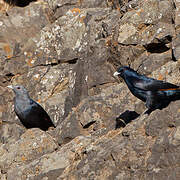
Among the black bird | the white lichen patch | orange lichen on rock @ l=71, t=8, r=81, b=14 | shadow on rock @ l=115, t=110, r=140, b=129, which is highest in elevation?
orange lichen on rock @ l=71, t=8, r=81, b=14

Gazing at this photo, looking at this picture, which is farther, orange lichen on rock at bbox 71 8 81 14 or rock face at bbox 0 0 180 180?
orange lichen on rock at bbox 71 8 81 14

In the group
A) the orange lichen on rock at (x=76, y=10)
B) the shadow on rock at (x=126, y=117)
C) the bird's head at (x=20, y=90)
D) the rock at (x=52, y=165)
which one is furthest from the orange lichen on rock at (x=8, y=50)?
the rock at (x=52, y=165)

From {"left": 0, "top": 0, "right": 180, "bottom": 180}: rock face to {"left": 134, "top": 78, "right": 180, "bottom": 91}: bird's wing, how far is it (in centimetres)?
63

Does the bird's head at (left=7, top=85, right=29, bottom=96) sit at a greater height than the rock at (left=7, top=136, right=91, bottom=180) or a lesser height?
lesser

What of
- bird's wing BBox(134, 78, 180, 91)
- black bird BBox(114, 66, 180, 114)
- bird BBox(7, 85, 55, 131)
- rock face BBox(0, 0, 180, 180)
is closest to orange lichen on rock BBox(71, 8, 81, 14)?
rock face BBox(0, 0, 180, 180)

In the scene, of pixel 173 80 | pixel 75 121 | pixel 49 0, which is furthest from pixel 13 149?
pixel 49 0

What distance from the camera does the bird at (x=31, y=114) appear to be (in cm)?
1055

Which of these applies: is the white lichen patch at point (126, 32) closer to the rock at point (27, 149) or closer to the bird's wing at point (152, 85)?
the bird's wing at point (152, 85)

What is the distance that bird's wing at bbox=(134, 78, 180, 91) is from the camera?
7.47 m

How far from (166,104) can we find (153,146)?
131 cm

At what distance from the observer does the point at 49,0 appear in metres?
13.5

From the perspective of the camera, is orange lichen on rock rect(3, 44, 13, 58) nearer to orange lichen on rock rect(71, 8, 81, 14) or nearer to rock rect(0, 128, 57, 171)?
orange lichen on rock rect(71, 8, 81, 14)

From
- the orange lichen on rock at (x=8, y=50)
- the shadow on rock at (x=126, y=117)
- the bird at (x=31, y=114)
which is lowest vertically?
the bird at (x=31, y=114)

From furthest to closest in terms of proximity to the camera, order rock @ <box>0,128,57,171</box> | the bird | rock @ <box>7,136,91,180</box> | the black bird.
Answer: the bird < rock @ <box>0,128,57,171</box> < the black bird < rock @ <box>7,136,91,180</box>
